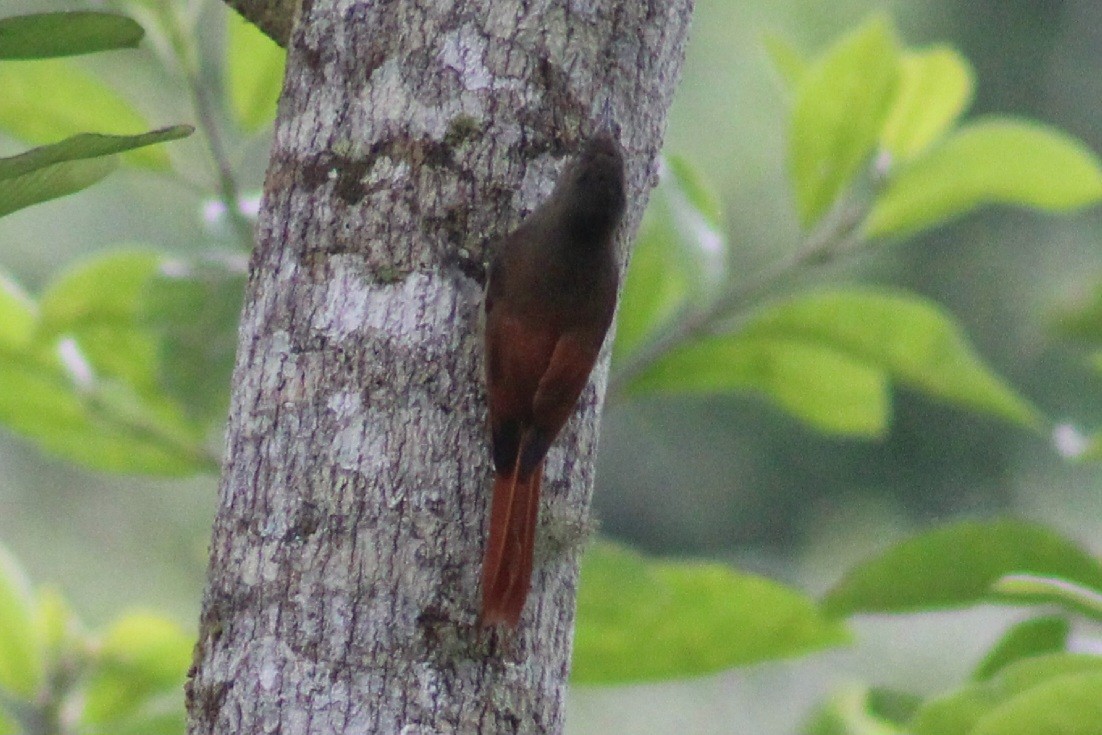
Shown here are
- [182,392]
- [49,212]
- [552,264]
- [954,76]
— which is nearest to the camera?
[552,264]

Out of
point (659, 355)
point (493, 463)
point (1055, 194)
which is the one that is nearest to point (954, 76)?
point (1055, 194)

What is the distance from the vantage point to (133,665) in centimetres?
282

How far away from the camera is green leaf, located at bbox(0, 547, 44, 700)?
266 cm

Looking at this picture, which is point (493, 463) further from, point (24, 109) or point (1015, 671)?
point (24, 109)

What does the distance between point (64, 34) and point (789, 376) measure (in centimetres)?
152

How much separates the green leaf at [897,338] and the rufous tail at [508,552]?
124cm

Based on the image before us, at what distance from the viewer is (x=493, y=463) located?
5.13 feet

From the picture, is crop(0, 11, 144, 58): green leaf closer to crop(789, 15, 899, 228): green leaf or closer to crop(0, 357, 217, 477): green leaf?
crop(0, 357, 217, 477): green leaf

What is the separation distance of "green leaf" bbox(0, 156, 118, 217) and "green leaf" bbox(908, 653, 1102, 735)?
51.0 inches

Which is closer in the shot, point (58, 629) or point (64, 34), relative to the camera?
point (64, 34)

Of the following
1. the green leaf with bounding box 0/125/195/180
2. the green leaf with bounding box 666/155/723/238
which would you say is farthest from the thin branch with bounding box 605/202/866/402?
the green leaf with bounding box 0/125/195/180

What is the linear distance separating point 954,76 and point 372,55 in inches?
64.4

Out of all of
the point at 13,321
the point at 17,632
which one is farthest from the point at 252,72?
the point at 17,632

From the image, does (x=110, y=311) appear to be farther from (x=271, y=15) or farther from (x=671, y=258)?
(x=671, y=258)
